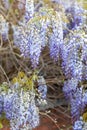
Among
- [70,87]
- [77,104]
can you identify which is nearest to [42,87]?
[70,87]

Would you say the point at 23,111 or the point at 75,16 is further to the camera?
the point at 75,16

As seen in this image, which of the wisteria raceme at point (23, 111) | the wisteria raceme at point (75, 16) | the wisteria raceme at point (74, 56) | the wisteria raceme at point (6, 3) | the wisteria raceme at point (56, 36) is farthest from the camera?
the wisteria raceme at point (6, 3)

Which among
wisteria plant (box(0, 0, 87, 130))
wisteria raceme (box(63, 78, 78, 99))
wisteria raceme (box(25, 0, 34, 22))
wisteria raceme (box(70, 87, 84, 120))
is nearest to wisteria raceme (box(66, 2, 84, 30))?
wisteria plant (box(0, 0, 87, 130))

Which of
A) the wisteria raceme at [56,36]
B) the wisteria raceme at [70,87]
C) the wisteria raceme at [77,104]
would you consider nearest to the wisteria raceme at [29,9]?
the wisteria raceme at [56,36]

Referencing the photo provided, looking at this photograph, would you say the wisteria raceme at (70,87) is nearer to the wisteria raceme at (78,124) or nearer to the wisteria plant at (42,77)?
the wisteria plant at (42,77)

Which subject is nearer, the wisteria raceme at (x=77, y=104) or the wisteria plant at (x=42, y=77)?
the wisteria plant at (x=42, y=77)

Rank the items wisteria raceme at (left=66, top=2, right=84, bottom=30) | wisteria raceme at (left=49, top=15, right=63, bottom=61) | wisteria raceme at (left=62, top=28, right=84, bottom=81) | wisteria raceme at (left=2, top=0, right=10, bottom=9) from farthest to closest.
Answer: wisteria raceme at (left=2, top=0, right=10, bottom=9) < wisteria raceme at (left=66, top=2, right=84, bottom=30) < wisteria raceme at (left=49, top=15, right=63, bottom=61) < wisteria raceme at (left=62, top=28, right=84, bottom=81)

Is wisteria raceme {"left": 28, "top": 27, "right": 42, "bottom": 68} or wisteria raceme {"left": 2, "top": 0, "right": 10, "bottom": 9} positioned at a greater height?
wisteria raceme {"left": 2, "top": 0, "right": 10, "bottom": 9}

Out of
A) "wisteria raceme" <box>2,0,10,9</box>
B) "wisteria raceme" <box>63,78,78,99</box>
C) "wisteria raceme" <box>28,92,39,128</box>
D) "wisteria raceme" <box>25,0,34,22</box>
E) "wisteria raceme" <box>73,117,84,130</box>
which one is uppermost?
"wisteria raceme" <box>2,0,10,9</box>

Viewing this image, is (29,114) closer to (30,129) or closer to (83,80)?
(30,129)

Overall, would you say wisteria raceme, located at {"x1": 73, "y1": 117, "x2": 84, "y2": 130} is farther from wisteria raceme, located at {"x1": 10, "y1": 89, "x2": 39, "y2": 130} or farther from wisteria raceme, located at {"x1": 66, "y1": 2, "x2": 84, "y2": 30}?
wisteria raceme, located at {"x1": 66, "y1": 2, "x2": 84, "y2": 30}

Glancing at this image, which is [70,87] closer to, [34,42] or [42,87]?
[42,87]

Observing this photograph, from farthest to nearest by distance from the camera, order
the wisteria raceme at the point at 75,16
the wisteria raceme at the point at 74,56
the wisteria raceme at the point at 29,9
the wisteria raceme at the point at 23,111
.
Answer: the wisteria raceme at the point at 75,16 < the wisteria raceme at the point at 29,9 < the wisteria raceme at the point at 74,56 < the wisteria raceme at the point at 23,111
